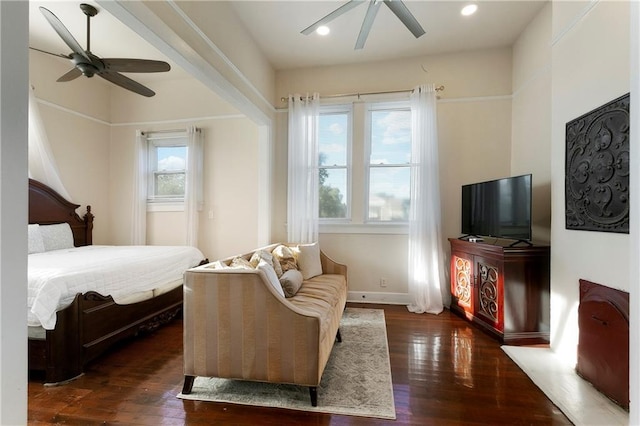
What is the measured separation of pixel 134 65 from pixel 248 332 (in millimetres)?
2535

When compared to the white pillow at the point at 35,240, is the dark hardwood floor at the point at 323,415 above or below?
below

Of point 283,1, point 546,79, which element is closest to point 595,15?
point 546,79

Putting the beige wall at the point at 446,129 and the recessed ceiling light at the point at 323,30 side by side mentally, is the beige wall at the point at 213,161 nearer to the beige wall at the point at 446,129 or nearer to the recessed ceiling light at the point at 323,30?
the beige wall at the point at 446,129

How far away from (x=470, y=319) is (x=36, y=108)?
5.53m

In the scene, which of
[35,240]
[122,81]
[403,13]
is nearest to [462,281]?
[403,13]

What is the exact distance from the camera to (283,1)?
9.19ft

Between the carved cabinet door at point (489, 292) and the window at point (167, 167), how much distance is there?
13.5 ft

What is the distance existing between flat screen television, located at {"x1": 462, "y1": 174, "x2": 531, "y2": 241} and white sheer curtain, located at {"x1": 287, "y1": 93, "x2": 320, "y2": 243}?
1.89 m

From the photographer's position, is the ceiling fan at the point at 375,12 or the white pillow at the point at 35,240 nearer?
the ceiling fan at the point at 375,12

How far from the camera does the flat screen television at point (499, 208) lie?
105 inches

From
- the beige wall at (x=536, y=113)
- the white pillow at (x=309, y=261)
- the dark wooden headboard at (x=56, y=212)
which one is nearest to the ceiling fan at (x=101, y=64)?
the dark wooden headboard at (x=56, y=212)

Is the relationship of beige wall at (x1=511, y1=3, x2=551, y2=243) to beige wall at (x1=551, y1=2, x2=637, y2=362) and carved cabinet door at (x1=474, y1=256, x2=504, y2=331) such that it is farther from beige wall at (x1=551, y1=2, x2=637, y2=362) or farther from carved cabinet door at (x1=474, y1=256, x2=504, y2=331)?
carved cabinet door at (x1=474, y1=256, x2=504, y2=331)

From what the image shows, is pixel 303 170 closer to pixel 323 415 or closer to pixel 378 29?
pixel 378 29

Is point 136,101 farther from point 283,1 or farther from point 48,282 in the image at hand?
point 48,282
